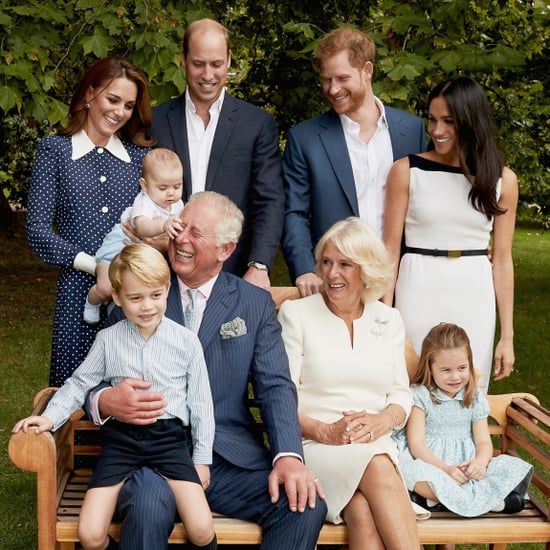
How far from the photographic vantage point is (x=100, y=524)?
10.6 ft

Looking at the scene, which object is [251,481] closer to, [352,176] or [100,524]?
[100,524]

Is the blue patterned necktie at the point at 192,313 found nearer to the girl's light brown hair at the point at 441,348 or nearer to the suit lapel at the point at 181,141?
the suit lapel at the point at 181,141

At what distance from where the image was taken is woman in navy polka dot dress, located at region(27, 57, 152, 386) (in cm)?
399

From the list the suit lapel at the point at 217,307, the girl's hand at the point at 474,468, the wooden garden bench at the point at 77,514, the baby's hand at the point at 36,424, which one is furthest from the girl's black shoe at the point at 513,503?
the baby's hand at the point at 36,424

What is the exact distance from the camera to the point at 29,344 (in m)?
9.67

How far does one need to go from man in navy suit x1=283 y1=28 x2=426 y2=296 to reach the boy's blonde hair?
1.08m

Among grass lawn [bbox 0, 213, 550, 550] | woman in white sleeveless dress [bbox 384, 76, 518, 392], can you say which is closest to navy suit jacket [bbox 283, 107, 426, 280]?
woman in white sleeveless dress [bbox 384, 76, 518, 392]

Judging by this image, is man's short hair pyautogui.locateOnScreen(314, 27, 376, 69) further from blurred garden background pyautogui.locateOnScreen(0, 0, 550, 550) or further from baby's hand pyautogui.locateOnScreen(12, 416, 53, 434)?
baby's hand pyautogui.locateOnScreen(12, 416, 53, 434)

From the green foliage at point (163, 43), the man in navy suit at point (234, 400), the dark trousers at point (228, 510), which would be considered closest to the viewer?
the dark trousers at point (228, 510)

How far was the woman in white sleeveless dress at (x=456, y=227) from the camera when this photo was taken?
13.1 ft

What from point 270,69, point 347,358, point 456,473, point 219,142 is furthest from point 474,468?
point 270,69

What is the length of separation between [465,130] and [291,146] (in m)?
Answer: 0.86

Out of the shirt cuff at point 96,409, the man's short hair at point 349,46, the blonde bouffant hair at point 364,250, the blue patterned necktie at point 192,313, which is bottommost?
the shirt cuff at point 96,409

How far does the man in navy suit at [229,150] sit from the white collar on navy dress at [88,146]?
0.85 feet
